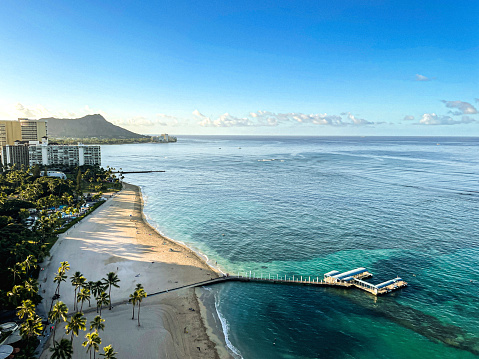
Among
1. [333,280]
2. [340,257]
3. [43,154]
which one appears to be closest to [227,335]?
[333,280]

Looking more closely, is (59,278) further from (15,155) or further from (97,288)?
(15,155)

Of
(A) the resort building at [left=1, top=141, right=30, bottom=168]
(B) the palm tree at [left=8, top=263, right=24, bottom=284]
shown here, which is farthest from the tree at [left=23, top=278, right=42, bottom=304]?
(A) the resort building at [left=1, top=141, right=30, bottom=168]

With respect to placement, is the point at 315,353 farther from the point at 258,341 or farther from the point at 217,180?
the point at 217,180

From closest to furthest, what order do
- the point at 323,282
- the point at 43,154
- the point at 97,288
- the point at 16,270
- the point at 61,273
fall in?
the point at 97,288, the point at 61,273, the point at 16,270, the point at 323,282, the point at 43,154

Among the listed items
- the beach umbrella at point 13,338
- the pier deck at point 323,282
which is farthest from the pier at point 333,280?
the beach umbrella at point 13,338

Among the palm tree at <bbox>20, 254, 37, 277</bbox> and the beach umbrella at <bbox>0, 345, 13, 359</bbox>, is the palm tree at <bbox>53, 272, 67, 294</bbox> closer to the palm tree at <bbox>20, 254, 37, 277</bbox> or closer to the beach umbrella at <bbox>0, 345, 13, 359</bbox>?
the palm tree at <bbox>20, 254, 37, 277</bbox>

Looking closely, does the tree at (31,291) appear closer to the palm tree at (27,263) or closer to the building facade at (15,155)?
the palm tree at (27,263)
